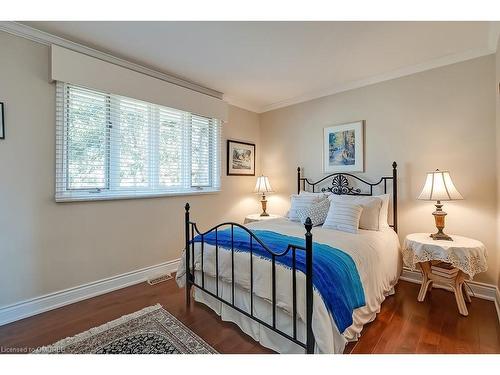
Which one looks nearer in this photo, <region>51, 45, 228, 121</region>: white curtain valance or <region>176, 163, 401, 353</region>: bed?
<region>176, 163, 401, 353</region>: bed

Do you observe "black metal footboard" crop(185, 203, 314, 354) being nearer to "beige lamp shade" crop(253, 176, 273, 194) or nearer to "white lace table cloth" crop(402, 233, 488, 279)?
"white lace table cloth" crop(402, 233, 488, 279)

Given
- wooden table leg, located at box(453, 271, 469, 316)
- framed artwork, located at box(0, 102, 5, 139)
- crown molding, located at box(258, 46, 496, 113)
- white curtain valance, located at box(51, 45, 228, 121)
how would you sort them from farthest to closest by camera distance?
crown molding, located at box(258, 46, 496, 113)
white curtain valance, located at box(51, 45, 228, 121)
wooden table leg, located at box(453, 271, 469, 316)
framed artwork, located at box(0, 102, 5, 139)

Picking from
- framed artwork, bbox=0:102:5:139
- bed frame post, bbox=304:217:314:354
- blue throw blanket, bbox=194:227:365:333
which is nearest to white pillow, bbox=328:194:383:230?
blue throw blanket, bbox=194:227:365:333

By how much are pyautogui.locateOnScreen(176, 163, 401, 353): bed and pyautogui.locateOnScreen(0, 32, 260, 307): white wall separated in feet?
3.05

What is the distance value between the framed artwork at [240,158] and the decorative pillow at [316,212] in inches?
55.4

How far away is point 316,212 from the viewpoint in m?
2.77

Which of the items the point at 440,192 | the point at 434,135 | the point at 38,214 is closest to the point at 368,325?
the point at 440,192

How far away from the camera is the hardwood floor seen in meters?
1.67

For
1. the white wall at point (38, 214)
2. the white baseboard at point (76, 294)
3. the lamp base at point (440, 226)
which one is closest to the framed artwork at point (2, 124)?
the white wall at point (38, 214)

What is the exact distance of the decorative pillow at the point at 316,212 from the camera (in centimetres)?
274

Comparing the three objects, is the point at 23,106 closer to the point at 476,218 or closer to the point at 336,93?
the point at 336,93

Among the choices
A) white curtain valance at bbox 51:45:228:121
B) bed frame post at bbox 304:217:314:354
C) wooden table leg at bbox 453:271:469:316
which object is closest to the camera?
bed frame post at bbox 304:217:314:354

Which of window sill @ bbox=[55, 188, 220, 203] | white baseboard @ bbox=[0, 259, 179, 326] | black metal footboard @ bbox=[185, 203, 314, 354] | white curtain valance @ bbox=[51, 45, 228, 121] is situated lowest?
white baseboard @ bbox=[0, 259, 179, 326]

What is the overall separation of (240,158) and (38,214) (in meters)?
2.58
